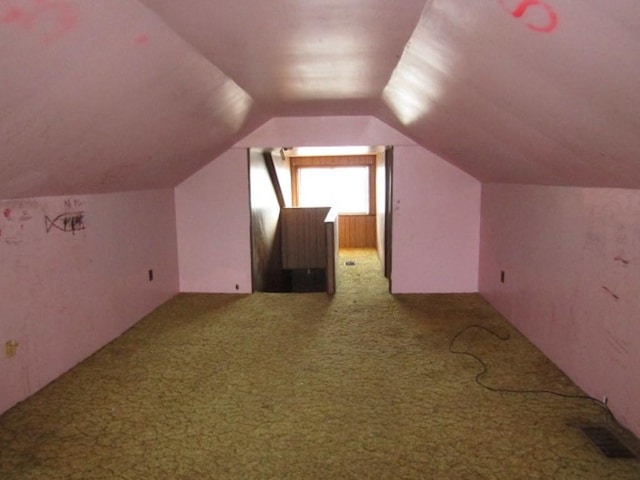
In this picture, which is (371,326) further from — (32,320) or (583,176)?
(32,320)

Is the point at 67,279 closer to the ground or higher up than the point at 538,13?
closer to the ground

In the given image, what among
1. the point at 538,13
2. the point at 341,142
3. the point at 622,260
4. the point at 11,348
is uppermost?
the point at 341,142

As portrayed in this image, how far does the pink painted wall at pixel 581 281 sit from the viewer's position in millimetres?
2225

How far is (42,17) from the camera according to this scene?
137 centimetres

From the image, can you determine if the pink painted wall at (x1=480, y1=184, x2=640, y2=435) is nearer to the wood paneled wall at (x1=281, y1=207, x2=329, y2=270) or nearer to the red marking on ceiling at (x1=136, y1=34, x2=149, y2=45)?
the red marking on ceiling at (x1=136, y1=34, x2=149, y2=45)

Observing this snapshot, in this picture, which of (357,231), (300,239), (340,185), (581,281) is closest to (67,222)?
(581,281)

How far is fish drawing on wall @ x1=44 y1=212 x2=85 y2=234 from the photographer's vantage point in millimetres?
2904

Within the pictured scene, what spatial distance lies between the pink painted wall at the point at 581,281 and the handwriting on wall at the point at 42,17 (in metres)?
2.63

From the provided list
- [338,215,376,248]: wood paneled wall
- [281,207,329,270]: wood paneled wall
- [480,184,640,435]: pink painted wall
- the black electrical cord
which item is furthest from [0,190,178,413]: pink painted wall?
[338,215,376,248]: wood paneled wall

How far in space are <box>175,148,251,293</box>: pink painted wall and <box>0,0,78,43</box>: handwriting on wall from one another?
3471 millimetres

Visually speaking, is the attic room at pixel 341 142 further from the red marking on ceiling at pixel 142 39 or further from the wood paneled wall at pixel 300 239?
the wood paneled wall at pixel 300 239

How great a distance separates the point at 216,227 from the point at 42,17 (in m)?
3.75

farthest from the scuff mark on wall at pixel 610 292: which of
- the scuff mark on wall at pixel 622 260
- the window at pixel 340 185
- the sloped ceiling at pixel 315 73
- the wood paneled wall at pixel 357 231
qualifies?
the window at pixel 340 185

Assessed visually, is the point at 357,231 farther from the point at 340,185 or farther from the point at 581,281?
the point at 581,281
